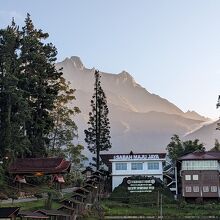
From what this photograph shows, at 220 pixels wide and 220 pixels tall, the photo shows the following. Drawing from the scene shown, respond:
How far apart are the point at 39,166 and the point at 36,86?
10.3 meters

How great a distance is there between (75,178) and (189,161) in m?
16.5

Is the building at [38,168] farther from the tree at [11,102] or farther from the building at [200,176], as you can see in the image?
the building at [200,176]

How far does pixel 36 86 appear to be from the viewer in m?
57.4

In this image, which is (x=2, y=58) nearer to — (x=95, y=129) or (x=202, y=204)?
(x=95, y=129)

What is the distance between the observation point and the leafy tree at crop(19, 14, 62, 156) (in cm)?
5650

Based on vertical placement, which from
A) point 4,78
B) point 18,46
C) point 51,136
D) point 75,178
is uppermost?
point 18,46

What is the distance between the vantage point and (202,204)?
54.7 m

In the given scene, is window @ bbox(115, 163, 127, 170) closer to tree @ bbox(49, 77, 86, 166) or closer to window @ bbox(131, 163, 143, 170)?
window @ bbox(131, 163, 143, 170)

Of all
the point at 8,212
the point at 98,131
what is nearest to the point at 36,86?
the point at 98,131

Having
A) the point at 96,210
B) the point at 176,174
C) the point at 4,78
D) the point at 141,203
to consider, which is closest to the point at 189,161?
the point at 176,174

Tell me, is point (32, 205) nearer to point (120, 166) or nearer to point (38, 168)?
point (38, 168)

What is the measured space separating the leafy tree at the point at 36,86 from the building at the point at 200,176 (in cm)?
1690

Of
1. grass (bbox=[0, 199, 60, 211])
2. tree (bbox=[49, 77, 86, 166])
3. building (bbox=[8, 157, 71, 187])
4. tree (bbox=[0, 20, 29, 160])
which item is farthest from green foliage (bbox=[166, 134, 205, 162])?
grass (bbox=[0, 199, 60, 211])

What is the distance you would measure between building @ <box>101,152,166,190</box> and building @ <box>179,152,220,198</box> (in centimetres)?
511
